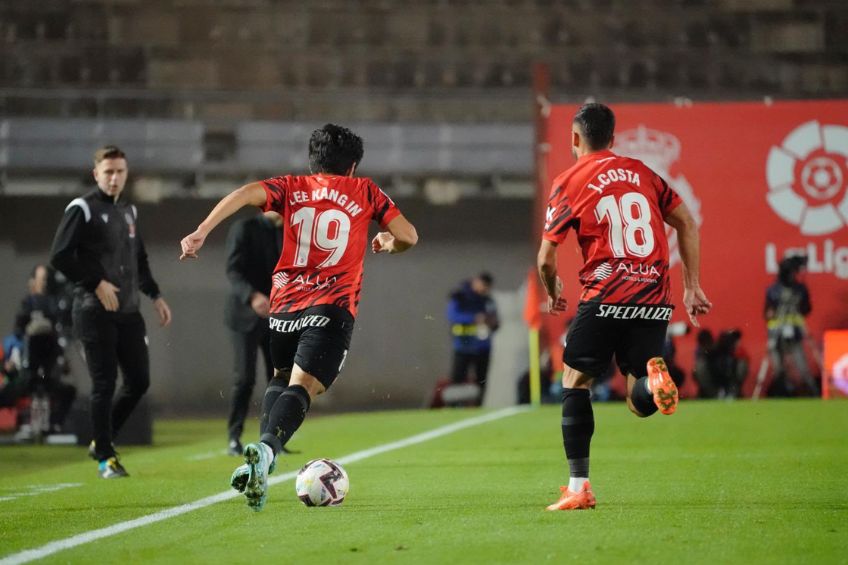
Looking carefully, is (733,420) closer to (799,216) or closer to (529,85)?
(799,216)

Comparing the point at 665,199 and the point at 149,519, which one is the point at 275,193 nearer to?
the point at 149,519

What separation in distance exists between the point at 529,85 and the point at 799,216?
31.9 ft

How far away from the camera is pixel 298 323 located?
242 inches

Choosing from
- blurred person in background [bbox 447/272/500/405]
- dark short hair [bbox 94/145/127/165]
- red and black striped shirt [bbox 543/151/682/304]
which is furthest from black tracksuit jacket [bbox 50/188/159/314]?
blurred person in background [bbox 447/272/500/405]

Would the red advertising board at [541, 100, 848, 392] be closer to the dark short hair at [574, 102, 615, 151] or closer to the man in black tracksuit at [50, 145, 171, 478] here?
the man in black tracksuit at [50, 145, 171, 478]

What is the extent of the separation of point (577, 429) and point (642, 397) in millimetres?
334

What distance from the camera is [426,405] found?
24875 millimetres

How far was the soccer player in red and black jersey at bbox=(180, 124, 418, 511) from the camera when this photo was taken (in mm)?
6070

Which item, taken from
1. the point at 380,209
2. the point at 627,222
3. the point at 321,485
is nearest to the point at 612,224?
the point at 627,222

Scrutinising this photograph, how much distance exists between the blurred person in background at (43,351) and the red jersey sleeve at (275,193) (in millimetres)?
8917

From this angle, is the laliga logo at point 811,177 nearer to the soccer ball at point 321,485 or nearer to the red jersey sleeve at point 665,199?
the red jersey sleeve at point 665,199

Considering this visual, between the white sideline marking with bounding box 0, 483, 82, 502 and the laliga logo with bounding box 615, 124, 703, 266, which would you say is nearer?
the white sideline marking with bounding box 0, 483, 82, 502

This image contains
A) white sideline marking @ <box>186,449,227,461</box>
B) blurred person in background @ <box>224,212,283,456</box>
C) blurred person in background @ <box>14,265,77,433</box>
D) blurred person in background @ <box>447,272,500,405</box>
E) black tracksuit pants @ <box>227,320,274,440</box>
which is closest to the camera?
blurred person in background @ <box>224,212,283,456</box>

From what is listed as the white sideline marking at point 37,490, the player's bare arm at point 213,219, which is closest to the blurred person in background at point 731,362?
the white sideline marking at point 37,490
